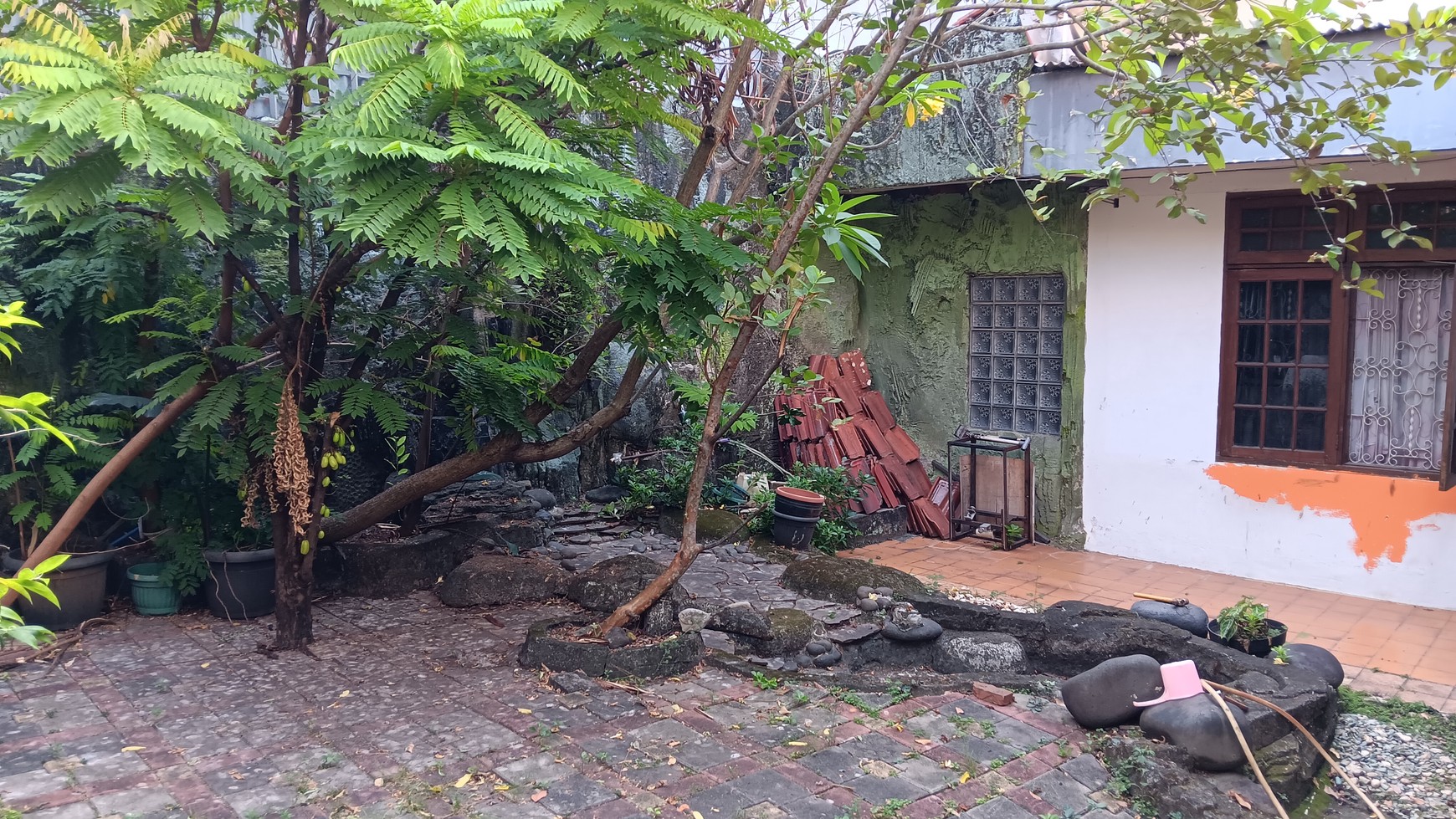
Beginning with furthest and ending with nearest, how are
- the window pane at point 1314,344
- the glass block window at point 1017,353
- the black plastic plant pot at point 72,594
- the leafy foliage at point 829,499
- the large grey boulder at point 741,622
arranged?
the glass block window at point 1017,353, the leafy foliage at point 829,499, the window pane at point 1314,344, the black plastic plant pot at point 72,594, the large grey boulder at point 741,622

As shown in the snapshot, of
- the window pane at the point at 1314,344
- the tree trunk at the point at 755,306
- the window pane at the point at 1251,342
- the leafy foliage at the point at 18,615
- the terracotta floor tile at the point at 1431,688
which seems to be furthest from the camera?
the window pane at the point at 1251,342

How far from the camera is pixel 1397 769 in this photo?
4352mm

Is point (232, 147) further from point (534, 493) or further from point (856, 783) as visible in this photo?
point (534, 493)

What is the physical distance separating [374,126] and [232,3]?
169cm

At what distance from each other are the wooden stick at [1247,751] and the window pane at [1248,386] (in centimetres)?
428

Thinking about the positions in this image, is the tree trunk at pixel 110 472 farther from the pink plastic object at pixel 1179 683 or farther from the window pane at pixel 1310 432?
the window pane at pixel 1310 432

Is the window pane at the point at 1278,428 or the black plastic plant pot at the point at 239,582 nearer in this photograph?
the black plastic plant pot at the point at 239,582

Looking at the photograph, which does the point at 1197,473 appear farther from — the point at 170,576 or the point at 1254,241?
the point at 170,576

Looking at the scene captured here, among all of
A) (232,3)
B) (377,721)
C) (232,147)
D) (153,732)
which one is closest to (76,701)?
(153,732)

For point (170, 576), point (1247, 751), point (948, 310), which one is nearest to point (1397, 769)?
point (1247, 751)

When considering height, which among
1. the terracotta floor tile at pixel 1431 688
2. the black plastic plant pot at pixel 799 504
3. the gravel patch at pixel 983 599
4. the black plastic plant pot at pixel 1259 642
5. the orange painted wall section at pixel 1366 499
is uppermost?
the orange painted wall section at pixel 1366 499

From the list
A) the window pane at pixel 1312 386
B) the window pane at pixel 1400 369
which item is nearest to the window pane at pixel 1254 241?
the window pane at pixel 1400 369

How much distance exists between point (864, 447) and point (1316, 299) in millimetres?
3970

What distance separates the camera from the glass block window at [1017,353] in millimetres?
8734
